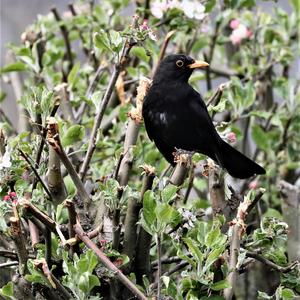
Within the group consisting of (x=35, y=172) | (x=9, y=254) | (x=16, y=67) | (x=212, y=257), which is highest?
(x=16, y=67)

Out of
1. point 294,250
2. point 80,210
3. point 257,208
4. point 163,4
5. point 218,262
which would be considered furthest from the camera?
point 163,4

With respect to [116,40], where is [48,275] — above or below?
below

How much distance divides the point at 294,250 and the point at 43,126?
1.11 meters

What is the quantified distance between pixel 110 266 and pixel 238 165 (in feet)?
4.46

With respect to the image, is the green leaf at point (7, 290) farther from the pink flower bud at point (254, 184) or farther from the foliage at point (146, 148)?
the pink flower bud at point (254, 184)

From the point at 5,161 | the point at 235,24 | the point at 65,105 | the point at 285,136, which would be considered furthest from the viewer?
the point at 235,24

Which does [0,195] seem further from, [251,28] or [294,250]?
[251,28]

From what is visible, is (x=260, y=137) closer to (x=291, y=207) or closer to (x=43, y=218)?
(x=291, y=207)

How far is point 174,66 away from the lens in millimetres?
3605

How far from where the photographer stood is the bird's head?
141 inches

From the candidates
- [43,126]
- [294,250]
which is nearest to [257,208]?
[294,250]

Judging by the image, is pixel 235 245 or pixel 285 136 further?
pixel 285 136

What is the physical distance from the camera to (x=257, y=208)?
3.19m

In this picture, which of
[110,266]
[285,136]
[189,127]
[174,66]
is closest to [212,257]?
[110,266]
